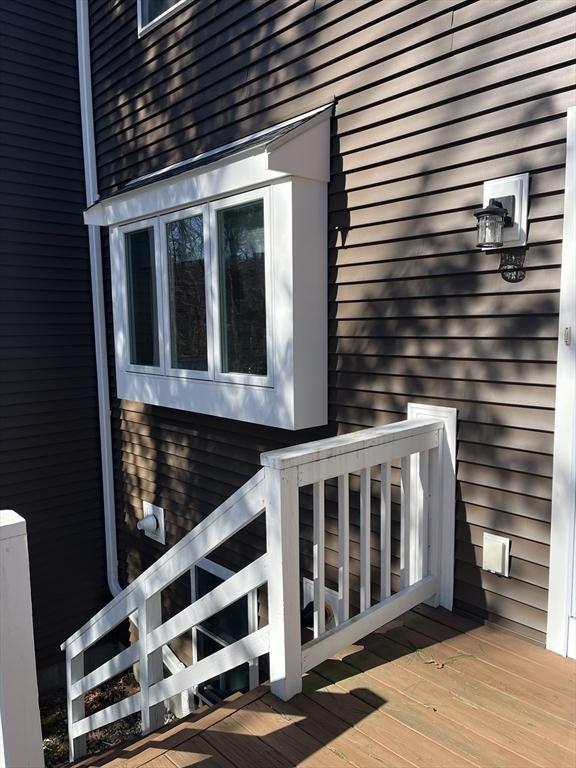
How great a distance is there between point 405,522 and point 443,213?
4.54 feet

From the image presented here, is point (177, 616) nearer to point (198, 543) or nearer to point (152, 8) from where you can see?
point (198, 543)

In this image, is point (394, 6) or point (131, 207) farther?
point (131, 207)

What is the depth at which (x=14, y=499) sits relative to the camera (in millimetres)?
5172

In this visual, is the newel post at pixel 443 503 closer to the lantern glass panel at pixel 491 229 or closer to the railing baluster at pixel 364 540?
the railing baluster at pixel 364 540

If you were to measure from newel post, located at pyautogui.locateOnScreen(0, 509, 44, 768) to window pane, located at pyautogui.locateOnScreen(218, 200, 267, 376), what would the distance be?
6.21ft

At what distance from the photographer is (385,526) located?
2.41 metres

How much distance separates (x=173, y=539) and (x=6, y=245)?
2.97 meters

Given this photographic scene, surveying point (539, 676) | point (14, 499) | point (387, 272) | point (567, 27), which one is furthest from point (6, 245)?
point (539, 676)

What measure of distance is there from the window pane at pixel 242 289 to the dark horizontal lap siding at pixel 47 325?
8.44ft

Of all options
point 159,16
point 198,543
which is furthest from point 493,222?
point 159,16

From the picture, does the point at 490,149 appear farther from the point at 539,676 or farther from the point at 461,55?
the point at 539,676

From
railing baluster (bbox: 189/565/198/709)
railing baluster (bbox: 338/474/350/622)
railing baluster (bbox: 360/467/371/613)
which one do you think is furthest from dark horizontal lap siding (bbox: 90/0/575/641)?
railing baluster (bbox: 189/565/198/709)

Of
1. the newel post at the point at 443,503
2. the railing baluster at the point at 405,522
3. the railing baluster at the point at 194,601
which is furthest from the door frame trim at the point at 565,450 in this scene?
the railing baluster at the point at 194,601

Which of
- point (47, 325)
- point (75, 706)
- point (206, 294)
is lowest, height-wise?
point (75, 706)
